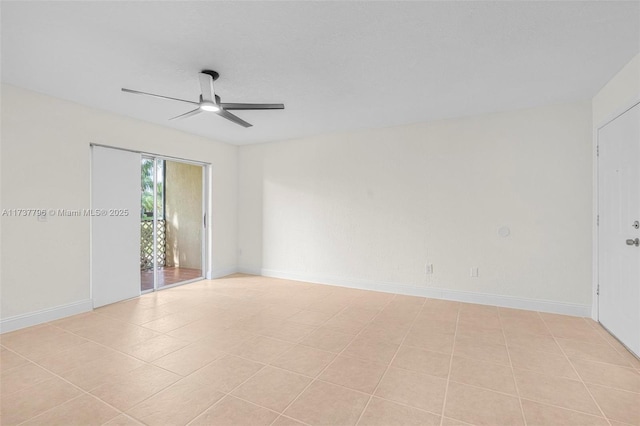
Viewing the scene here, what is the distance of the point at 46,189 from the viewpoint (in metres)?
3.38

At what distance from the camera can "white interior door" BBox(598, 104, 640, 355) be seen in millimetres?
2594

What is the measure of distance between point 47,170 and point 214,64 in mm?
2412

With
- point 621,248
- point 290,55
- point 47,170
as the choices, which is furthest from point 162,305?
point 621,248

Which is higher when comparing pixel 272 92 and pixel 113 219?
pixel 272 92

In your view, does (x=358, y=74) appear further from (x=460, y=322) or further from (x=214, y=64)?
(x=460, y=322)

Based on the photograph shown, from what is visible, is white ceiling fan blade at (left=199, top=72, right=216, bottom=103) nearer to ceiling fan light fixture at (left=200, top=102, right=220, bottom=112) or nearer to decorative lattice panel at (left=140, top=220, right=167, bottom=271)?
ceiling fan light fixture at (left=200, top=102, right=220, bottom=112)

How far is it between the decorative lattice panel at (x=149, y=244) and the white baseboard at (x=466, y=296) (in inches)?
111

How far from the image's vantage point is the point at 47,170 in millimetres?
3391

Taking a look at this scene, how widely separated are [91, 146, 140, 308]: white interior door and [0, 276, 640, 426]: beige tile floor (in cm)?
45

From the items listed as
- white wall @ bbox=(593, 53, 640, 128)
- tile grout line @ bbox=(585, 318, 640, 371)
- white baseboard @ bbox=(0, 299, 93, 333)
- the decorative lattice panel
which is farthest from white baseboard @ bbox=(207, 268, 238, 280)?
white wall @ bbox=(593, 53, 640, 128)

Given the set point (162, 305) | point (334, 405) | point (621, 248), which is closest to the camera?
point (334, 405)

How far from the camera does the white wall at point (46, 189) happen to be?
3.12 m

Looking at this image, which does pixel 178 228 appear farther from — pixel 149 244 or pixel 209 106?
pixel 209 106

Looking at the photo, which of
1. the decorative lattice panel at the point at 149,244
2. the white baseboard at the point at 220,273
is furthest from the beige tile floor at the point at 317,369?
the decorative lattice panel at the point at 149,244
